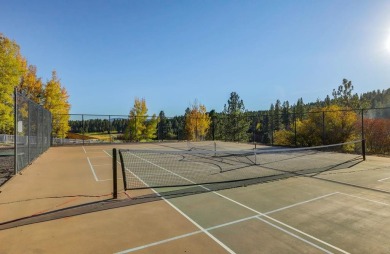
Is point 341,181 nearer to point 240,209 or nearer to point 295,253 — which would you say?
point 240,209

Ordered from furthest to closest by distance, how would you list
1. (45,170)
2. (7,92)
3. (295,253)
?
(7,92) → (45,170) → (295,253)

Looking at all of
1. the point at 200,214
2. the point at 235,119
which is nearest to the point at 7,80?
the point at 200,214

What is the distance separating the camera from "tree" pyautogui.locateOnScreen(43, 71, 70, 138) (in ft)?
108

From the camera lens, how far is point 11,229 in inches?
226

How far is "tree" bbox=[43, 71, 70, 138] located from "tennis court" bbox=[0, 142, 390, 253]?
2355cm

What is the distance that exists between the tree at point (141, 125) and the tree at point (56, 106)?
895cm

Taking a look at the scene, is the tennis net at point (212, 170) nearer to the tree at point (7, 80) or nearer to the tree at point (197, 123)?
the tree at point (7, 80)

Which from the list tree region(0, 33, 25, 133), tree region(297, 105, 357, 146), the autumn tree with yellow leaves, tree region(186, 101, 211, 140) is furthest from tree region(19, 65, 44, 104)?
tree region(297, 105, 357, 146)

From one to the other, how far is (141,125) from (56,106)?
13026 millimetres

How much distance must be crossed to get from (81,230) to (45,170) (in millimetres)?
8509

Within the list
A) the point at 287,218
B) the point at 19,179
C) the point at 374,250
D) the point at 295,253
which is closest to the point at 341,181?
the point at 287,218

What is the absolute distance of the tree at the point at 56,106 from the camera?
32938mm

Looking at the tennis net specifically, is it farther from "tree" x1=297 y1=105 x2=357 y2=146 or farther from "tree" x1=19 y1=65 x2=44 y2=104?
"tree" x1=19 y1=65 x2=44 y2=104

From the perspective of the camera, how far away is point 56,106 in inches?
1345
